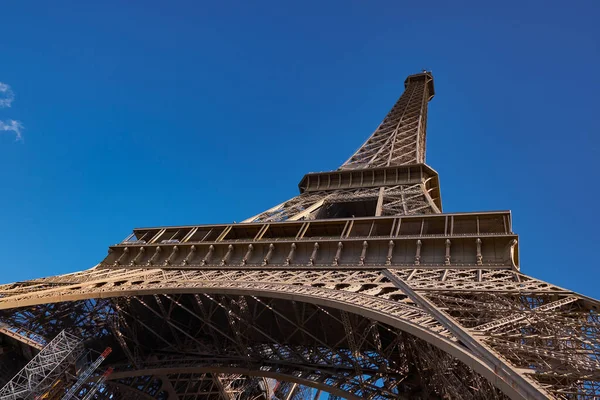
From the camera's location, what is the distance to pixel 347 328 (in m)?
14.7

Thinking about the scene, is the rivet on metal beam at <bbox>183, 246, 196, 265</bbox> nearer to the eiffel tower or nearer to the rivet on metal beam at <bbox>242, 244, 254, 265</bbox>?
the eiffel tower

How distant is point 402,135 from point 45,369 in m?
A: 36.1

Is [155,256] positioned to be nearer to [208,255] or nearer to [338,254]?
[208,255]

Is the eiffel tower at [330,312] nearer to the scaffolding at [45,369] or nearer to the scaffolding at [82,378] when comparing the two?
the scaffolding at [45,369]

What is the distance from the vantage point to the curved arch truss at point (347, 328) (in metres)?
8.13

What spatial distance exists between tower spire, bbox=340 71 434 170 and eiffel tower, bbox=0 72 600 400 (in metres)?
11.3

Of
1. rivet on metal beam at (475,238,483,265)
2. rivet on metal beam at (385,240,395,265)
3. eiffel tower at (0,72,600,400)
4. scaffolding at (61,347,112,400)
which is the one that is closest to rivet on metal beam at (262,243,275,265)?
eiffel tower at (0,72,600,400)

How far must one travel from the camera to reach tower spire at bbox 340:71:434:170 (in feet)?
124

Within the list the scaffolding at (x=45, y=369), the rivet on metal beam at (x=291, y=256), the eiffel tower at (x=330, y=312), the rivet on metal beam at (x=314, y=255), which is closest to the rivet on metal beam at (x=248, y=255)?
the eiffel tower at (x=330, y=312)

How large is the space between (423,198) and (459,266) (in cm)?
1273

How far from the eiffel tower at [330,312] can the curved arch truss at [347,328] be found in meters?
0.05

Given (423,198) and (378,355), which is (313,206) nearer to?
(423,198)

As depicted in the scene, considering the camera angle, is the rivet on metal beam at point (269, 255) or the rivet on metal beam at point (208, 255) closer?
the rivet on metal beam at point (269, 255)

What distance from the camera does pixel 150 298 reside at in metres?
20.7
